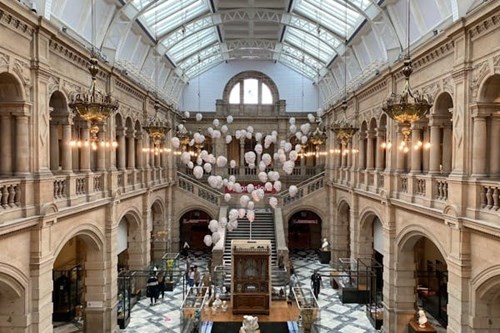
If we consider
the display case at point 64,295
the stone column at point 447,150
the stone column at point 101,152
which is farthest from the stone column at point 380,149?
the display case at point 64,295

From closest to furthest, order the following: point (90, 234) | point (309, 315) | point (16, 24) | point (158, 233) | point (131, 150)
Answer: point (16, 24) < point (90, 234) < point (309, 315) < point (131, 150) < point (158, 233)

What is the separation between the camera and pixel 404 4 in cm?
1510

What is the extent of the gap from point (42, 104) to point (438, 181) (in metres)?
10.7

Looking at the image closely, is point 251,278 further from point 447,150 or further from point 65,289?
point 447,150

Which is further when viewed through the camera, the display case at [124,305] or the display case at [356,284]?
the display case at [356,284]

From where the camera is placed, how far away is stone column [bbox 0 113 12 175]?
416 inches

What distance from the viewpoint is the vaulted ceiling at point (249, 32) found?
48.2 feet

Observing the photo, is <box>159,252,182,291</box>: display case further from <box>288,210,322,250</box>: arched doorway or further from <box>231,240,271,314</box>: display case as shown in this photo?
<box>288,210,322,250</box>: arched doorway

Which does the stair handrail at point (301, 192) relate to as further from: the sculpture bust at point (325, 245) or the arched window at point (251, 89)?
the arched window at point (251, 89)

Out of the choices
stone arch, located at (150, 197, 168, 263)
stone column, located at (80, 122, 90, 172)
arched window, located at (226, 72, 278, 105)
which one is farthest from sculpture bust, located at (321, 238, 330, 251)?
stone column, located at (80, 122, 90, 172)

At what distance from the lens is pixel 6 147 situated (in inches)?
417

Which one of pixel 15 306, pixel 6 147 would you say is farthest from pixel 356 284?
pixel 6 147

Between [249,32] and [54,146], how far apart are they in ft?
52.8

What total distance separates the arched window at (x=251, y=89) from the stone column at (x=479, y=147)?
23009mm
